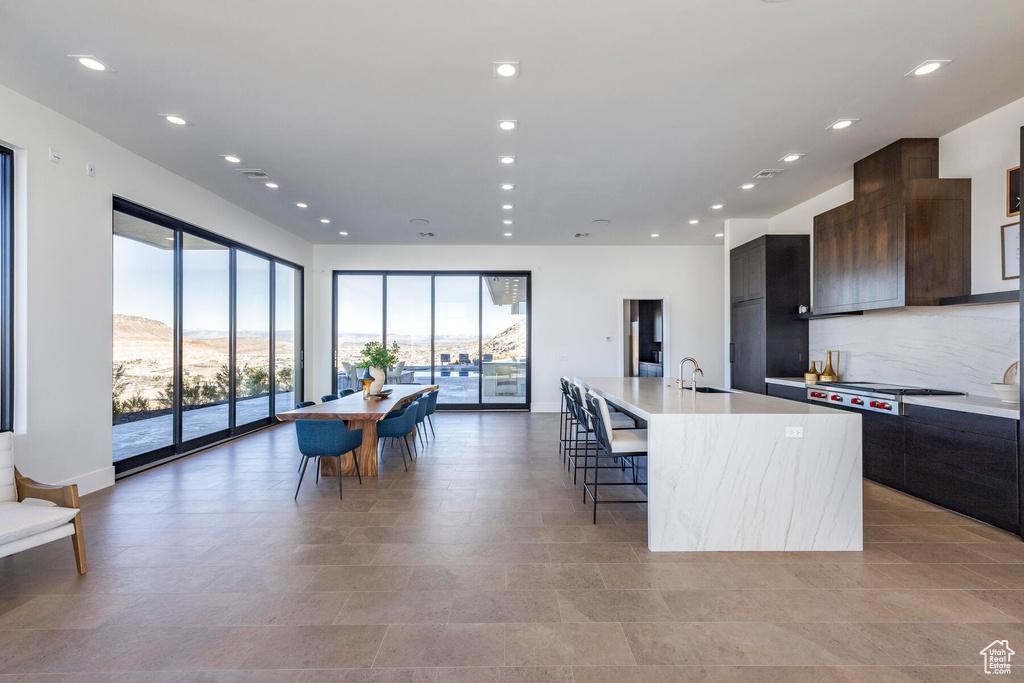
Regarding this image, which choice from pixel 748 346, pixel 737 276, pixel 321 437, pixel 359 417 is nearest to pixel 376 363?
pixel 359 417

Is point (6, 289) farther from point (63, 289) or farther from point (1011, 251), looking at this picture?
point (1011, 251)

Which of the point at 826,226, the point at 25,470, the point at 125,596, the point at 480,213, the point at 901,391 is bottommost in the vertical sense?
the point at 125,596

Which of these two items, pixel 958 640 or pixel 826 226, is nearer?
pixel 958 640

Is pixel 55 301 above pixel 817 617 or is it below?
above

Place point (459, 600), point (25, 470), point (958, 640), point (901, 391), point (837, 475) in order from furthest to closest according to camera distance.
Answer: point (901, 391), point (25, 470), point (837, 475), point (459, 600), point (958, 640)

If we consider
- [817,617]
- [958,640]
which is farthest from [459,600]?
[958,640]

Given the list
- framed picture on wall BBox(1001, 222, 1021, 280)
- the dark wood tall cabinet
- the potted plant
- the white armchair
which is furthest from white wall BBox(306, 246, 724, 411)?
the white armchair

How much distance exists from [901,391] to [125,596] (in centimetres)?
576

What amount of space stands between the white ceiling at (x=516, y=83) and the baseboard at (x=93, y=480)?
3072mm

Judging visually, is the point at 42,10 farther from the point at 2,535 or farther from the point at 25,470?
the point at 25,470

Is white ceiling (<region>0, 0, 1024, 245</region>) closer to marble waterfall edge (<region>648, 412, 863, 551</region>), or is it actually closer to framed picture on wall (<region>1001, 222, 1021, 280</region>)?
framed picture on wall (<region>1001, 222, 1021, 280</region>)

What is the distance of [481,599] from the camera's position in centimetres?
231

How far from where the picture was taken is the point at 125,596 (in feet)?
7.72

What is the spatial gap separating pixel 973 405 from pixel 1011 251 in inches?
50.8
